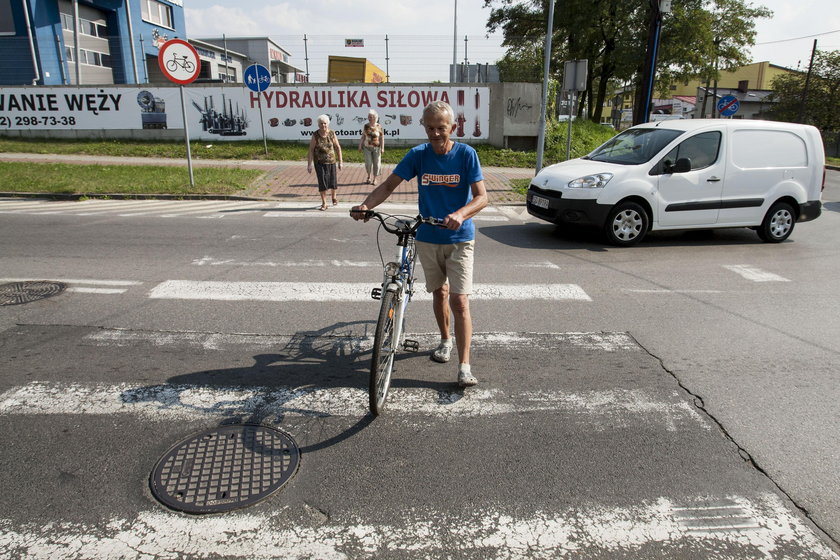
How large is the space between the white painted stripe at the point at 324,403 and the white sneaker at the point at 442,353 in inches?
17.1

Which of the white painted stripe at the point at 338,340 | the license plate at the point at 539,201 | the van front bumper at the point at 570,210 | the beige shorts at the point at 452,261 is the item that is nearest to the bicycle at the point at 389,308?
the beige shorts at the point at 452,261

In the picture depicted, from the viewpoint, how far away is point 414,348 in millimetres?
4477

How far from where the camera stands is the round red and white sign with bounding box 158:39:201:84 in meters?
11.4

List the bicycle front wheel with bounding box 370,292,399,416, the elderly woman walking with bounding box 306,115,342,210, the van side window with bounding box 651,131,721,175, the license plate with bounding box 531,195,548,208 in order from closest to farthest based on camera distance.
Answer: the bicycle front wheel with bounding box 370,292,399,416
the van side window with bounding box 651,131,721,175
the license plate with bounding box 531,195,548,208
the elderly woman walking with bounding box 306,115,342,210

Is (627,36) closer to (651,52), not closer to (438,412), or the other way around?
(651,52)

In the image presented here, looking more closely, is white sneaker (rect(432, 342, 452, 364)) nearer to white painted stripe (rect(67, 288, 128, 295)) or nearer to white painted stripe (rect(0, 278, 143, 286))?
white painted stripe (rect(67, 288, 128, 295))

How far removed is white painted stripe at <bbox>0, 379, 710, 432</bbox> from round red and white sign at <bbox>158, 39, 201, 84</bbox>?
925 cm

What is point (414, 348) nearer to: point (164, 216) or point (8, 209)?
point (164, 216)

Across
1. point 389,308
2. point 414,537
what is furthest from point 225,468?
point 389,308

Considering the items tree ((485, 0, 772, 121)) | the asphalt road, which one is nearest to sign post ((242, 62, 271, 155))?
the asphalt road

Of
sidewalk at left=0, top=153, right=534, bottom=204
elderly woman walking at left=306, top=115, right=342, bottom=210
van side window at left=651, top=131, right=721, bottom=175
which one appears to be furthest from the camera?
sidewalk at left=0, top=153, right=534, bottom=204

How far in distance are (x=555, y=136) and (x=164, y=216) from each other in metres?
13.9

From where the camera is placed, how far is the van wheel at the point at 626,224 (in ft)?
27.4

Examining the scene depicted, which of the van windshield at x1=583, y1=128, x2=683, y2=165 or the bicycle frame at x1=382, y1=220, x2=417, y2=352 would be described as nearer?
the bicycle frame at x1=382, y1=220, x2=417, y2=352
